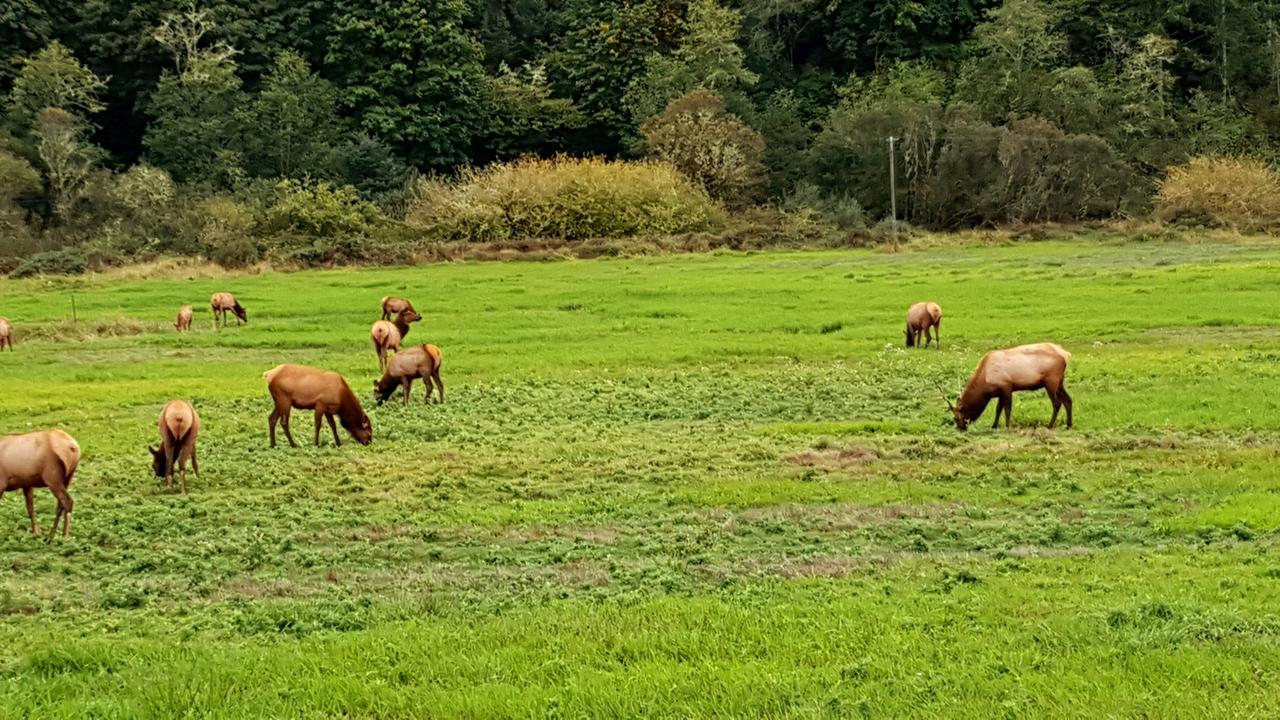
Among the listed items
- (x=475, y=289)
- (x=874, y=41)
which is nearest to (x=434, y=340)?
(x=475, y=289)

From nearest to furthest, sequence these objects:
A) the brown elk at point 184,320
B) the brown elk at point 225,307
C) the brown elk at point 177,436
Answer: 1. the brown elk at point 177,436
2. the brown elk at point 184,320
3. the brown elk at point 225,307

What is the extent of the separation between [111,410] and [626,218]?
39.4m

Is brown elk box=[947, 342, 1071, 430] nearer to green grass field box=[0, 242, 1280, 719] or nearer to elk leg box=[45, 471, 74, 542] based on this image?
green grass field box=[0, 242, 1280, 719]

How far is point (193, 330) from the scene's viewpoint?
1259 inches

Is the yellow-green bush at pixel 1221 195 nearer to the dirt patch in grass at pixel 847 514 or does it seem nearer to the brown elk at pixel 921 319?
the brown elk at pixel 921 319

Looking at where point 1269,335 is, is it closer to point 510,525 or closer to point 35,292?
point 510,525

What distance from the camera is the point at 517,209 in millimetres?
57969

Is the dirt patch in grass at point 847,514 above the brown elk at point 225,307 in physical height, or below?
below

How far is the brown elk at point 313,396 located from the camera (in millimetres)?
15969

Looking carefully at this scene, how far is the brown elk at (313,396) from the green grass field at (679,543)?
460mm

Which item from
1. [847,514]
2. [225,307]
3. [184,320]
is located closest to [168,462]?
[847,514]

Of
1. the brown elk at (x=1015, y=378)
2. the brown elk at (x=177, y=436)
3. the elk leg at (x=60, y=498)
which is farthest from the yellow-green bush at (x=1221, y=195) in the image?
the elk leg at (x=60, y=498)

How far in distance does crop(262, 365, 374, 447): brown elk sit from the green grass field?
0.46 meters

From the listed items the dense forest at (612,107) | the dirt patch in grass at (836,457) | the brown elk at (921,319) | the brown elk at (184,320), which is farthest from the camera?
the dense forest at (612,107)
